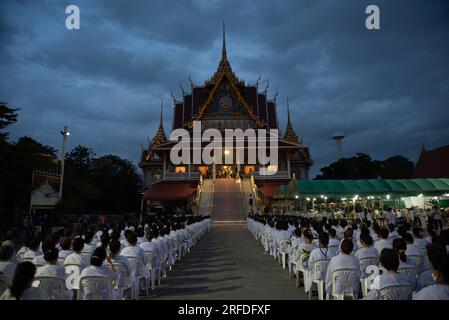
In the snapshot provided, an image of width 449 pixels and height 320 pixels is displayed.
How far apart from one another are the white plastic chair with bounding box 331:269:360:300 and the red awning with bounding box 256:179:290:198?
25023 mm

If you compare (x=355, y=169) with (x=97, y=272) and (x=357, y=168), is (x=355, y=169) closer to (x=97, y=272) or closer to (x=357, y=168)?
(x=357, y=168)

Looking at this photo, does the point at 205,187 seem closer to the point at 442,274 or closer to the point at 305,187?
the point at 305,187

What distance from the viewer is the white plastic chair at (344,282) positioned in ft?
14.5

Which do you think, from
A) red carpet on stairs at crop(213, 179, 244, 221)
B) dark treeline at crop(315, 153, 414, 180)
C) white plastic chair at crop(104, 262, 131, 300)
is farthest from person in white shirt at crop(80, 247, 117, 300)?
dark treeline at crop(315, 153, 414, 180)

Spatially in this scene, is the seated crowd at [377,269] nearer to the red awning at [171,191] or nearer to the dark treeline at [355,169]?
the red awning at [171,191]

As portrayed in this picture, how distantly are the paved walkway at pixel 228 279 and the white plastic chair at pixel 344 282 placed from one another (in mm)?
1621

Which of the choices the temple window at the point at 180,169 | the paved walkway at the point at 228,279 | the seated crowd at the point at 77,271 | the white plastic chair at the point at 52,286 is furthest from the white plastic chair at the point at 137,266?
the temple window at the point at 180,169

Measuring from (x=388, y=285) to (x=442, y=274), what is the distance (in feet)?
2.19

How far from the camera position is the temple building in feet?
105

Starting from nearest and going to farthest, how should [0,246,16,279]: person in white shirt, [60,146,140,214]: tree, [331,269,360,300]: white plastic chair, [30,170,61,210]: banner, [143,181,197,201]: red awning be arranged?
[0,246,16,279]: person in white shirt → [331,269,360,300]: white plastic chair → [30,170,61,210]: banner → [143,181,197,201]: red awning → [60,146,140,214]: tree

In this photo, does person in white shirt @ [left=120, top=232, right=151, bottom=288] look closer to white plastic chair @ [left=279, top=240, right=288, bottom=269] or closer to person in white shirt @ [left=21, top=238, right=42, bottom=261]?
person in white shirt @ [left=21, top=238, right=42, bottom=261]

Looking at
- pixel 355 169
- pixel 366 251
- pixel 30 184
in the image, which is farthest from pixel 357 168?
pixel 366 251
